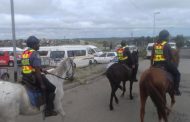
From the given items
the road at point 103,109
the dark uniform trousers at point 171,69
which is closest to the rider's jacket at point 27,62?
the road at point 103,109

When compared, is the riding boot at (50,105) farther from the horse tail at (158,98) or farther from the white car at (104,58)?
the white car at (104,58)

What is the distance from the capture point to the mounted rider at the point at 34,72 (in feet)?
28.3

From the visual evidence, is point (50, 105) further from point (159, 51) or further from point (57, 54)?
point (57, 54)

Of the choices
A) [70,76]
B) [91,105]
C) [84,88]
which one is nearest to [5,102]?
[70,76]

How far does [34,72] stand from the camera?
877cm

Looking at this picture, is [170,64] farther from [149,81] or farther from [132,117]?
[132,117]

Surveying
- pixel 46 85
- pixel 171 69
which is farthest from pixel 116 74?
pixel 46 85

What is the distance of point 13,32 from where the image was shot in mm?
19922

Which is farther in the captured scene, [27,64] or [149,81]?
[149,81]

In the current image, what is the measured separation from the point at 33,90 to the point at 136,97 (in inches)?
275

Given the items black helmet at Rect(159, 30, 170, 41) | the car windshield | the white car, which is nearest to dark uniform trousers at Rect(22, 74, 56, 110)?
black helmet at Rect(159, 30, 170, 41)

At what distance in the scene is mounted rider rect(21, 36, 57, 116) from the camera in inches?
340

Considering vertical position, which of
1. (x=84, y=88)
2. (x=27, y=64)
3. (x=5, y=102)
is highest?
(x=27, y=64)

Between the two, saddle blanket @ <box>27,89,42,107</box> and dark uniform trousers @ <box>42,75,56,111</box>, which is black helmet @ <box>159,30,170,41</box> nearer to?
dark uniform trousers @ <box>42,75,56,111</box>
